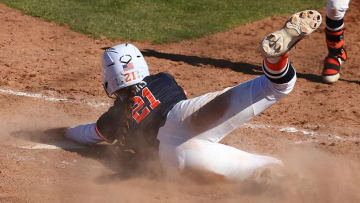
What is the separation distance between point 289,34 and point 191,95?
2767mm

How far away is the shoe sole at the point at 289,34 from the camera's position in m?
4.59

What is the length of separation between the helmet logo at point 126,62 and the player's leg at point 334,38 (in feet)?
10.9

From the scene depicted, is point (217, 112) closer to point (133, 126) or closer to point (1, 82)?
point (133, 126)

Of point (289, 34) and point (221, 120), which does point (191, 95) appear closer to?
point (221, 120)

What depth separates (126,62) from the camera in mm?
5461

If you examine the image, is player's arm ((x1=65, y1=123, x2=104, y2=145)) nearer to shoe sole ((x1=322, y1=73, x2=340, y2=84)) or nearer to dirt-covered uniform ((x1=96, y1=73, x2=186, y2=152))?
dirt-covered uniform ((x1=96, y1=73, x2=186, y2=152))

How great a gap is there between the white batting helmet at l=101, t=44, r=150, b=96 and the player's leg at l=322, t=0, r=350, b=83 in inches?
128

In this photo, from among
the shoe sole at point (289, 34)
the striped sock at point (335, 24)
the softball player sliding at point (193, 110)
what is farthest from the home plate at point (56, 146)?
the striped sock at point (335, 24)

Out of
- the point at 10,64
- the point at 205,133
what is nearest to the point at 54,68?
the point at 10,64

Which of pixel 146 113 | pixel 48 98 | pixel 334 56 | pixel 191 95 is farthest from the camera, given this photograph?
pixel 334 56

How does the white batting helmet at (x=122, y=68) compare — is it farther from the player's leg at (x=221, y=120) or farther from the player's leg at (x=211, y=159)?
the player's leg at (x=211, y=159)

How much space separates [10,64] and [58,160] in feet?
9.16

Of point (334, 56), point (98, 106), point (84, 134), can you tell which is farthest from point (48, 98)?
point (334, 56)

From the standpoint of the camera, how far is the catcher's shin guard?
7.94 metres
